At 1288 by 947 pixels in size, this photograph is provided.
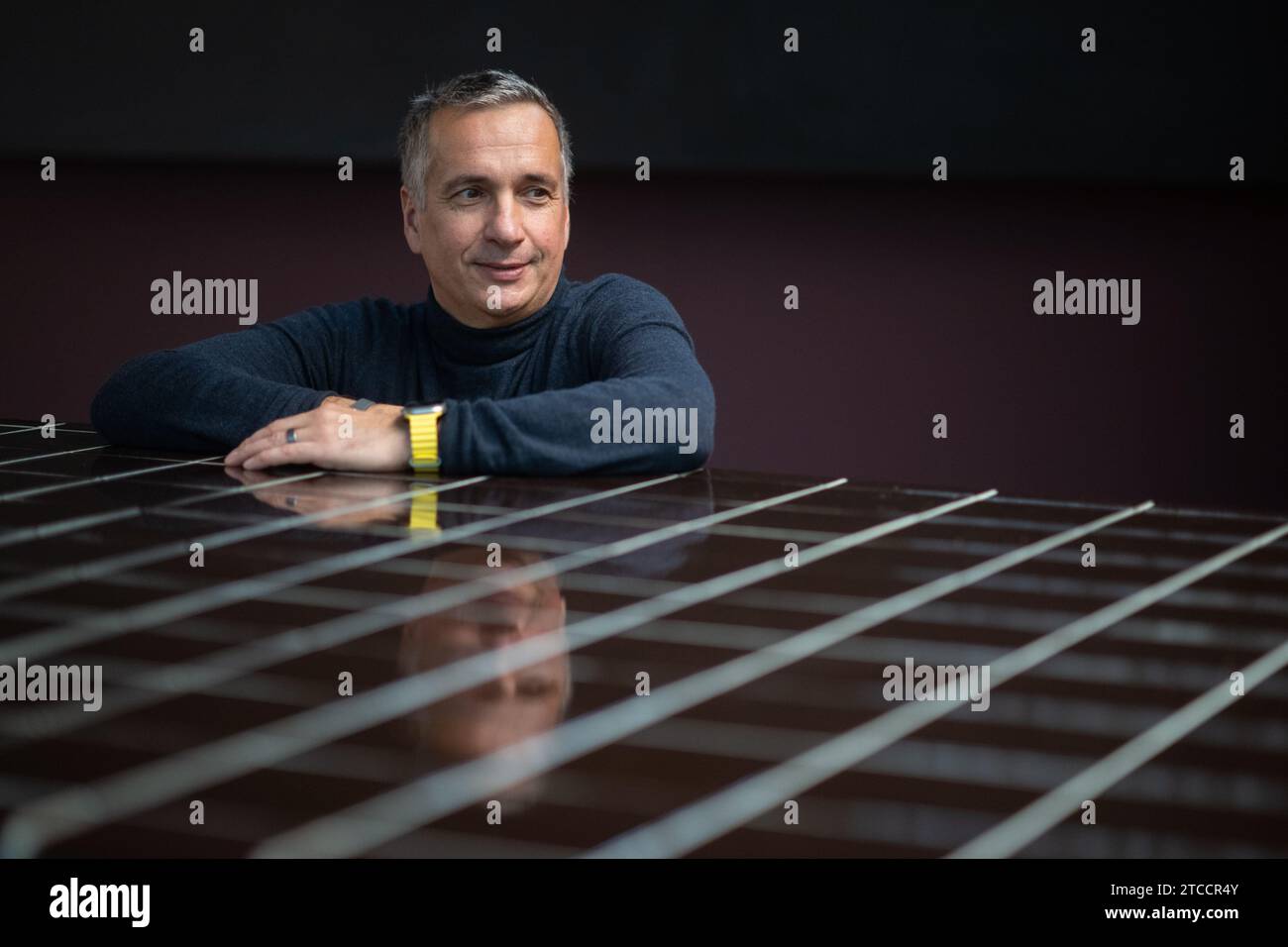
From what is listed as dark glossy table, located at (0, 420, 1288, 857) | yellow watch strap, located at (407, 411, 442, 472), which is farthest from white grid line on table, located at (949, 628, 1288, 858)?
yellow watch strap, located at (407, 411, 442, 472)

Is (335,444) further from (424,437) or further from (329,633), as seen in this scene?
(329,633)

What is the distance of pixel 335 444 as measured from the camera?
175cm

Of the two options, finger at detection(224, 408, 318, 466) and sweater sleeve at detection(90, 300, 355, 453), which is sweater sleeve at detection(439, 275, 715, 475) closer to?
finger at detection(224, 408, 318, 466)

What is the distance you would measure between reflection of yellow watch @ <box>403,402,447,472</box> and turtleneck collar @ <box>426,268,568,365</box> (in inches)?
27.6

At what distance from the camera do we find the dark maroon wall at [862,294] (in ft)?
12.2

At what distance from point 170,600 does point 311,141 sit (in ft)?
9.21

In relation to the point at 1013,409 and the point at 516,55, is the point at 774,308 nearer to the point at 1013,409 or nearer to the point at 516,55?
the point at 1013,409

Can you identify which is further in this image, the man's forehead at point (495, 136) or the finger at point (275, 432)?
the man's forehead at point (495, 136)

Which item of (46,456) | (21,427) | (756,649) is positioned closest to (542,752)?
(756,649)

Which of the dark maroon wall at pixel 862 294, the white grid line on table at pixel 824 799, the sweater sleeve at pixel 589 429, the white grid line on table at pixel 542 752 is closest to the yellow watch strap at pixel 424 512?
the sweater sleeve at pixel 589 429

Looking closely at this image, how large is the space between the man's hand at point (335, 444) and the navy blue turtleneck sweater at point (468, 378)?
0.06 metres

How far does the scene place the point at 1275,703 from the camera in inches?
33.0

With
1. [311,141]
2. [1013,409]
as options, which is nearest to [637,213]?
[311,141]

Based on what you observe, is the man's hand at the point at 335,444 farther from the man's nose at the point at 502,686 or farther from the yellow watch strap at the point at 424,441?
the man's nose at the point at 502,686
